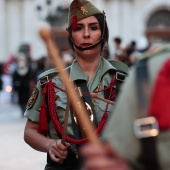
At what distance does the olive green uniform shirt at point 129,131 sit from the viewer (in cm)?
173

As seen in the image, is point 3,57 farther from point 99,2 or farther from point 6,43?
point 99,2

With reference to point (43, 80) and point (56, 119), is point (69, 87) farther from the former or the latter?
point (43, 80)

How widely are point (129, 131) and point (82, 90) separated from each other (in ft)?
6.34

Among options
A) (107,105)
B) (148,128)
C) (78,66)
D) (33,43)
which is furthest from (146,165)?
(33,43)

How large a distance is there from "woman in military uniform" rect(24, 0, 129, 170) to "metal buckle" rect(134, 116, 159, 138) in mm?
1760

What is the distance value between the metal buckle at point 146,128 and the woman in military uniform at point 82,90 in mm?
1760

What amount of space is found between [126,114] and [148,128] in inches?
3.2

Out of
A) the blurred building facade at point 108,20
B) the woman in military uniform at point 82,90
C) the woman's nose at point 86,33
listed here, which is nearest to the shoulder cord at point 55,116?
the woman in military uniform at point 82,90

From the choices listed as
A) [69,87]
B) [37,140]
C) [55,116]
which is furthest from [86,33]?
[69,87]

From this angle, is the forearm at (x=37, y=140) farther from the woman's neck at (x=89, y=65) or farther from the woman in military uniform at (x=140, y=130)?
the woman in military uniform at (x=140, y=130)

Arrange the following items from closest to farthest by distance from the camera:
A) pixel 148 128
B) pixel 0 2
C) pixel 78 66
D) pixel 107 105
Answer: pixel 148 128 < pixel 107 105 < pixel 78 66 < pixel 0 2

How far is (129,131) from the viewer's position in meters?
1.75

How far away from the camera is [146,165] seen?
5.76 feet

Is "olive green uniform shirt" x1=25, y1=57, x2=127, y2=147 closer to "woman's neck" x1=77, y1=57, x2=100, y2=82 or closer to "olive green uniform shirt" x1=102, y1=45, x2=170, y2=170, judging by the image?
"woman's neck" x1=77, y1=57, x2=100, y2=82
